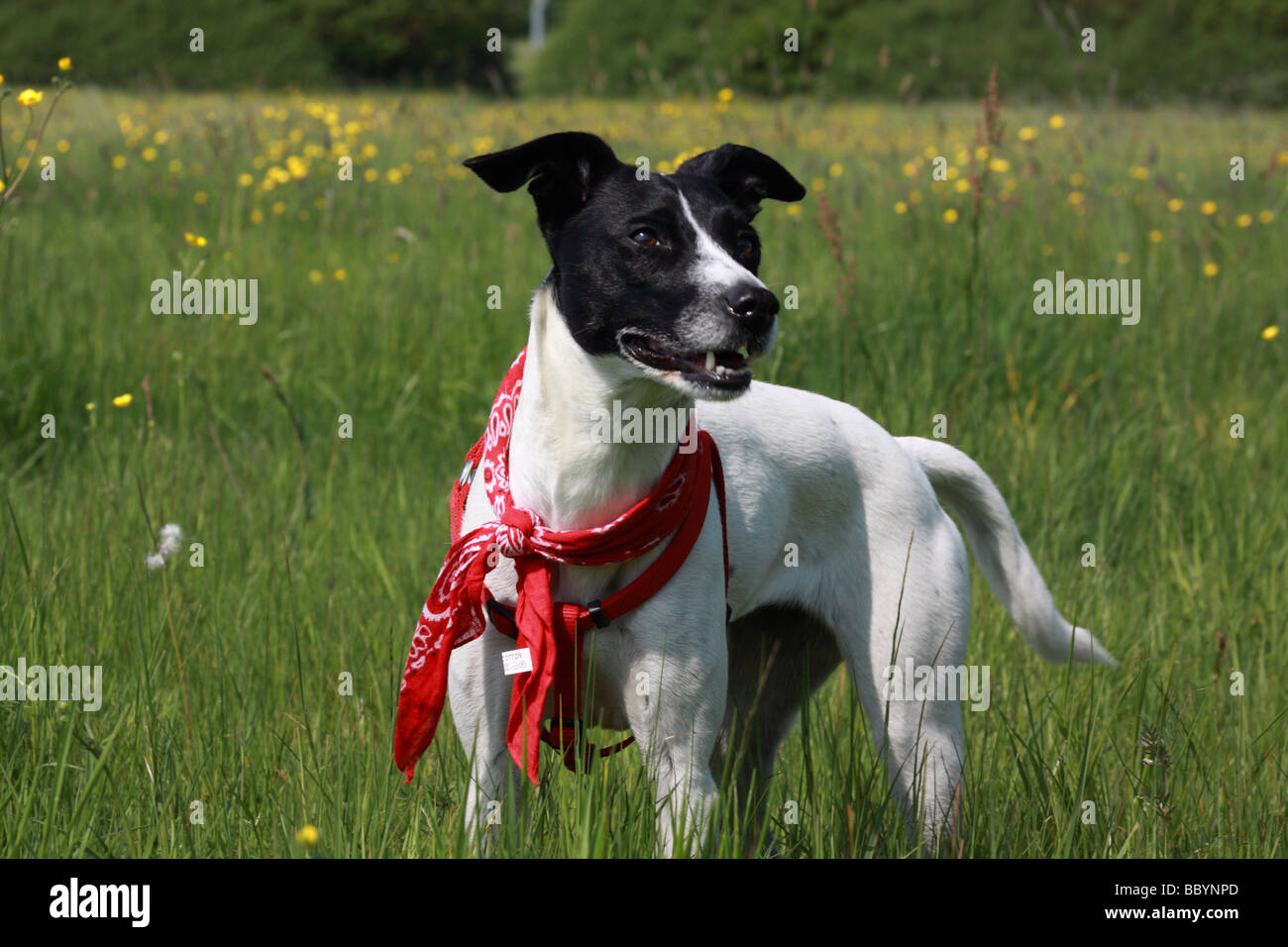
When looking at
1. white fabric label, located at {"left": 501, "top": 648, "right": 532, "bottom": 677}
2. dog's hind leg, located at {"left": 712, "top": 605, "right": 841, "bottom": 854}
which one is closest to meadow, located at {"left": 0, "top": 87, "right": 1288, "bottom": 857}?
dog's hind leg, located at {"left": 712, "top": 605, "right": 841, "bottom": 854}

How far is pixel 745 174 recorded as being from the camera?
2.75 metres

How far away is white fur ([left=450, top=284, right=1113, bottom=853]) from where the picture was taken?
2.42 meters

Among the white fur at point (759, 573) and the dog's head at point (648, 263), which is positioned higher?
the dog's head at point (648, 263)

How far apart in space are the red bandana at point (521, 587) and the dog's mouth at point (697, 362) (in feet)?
0.81

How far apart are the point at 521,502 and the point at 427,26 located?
36.7 meters

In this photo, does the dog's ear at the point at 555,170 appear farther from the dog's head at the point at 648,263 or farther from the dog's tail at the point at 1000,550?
the dog's tail at the point at 1000,550

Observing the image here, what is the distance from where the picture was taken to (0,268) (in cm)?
602

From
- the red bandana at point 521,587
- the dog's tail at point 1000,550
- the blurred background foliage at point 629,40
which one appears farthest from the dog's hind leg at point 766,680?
the blurred background foliage at point 629,40

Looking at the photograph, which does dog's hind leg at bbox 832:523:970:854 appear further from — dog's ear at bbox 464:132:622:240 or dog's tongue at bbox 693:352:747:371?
dog's ear at bbox 464:132:622:240

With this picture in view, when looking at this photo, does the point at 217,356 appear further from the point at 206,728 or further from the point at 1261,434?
the point at 1261,434

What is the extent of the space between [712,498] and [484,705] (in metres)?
0.65

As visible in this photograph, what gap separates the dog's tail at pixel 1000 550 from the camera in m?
3.13

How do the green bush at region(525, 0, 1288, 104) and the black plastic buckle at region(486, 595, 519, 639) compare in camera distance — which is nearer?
the black plastic buckle at region(486, 595, 519, 639)

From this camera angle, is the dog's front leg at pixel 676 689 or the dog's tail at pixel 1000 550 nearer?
the dog's front leg at pixel 676 689
